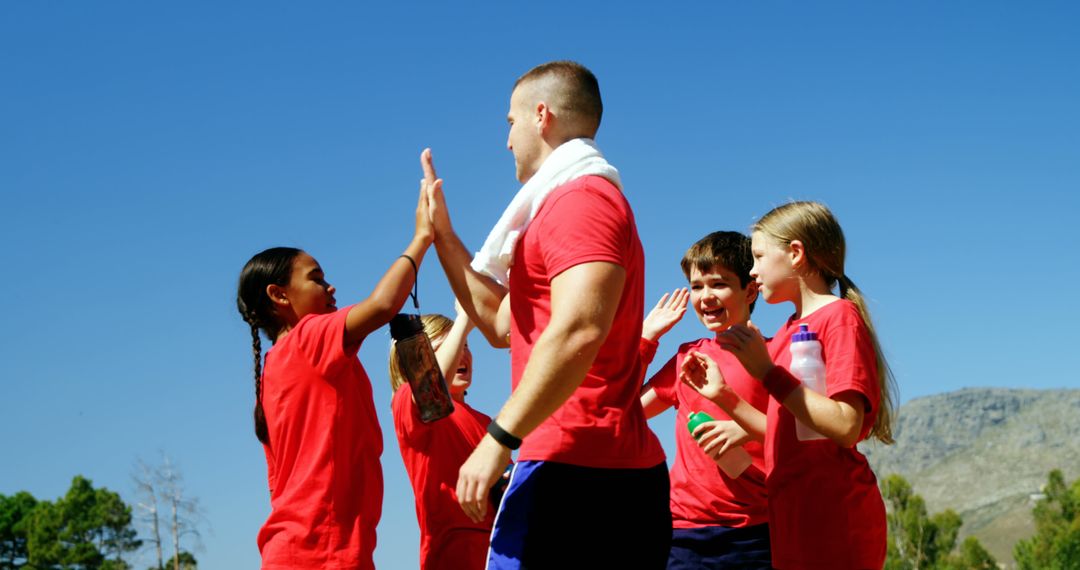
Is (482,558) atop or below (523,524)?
atop

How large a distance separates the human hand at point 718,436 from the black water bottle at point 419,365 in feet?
3.82

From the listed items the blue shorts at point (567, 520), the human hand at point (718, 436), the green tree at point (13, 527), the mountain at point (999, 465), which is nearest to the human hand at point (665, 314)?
the human hand at point (718, 436)

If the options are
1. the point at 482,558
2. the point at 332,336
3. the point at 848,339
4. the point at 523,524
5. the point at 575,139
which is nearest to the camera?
the point at 523,524

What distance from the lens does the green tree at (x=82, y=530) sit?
193ft

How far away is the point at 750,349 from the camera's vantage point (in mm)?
4664

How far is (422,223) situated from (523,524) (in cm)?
166

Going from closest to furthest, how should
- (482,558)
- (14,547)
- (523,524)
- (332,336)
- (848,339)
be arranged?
(523,524), (848,339), (332,336), (482,558), (14,547)

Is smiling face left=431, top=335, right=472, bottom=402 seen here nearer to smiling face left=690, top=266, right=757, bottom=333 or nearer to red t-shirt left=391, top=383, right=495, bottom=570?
red t-shirt left=391, top=383, right=495, bottom=570

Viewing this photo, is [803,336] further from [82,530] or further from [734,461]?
[82,530]

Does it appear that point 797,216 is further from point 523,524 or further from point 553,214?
point 523,524

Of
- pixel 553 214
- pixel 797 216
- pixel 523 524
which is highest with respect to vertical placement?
pixel 797 216

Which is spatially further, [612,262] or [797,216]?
[797,216]

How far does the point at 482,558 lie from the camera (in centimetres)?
616

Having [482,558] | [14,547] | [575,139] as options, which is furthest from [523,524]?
[14,547]
